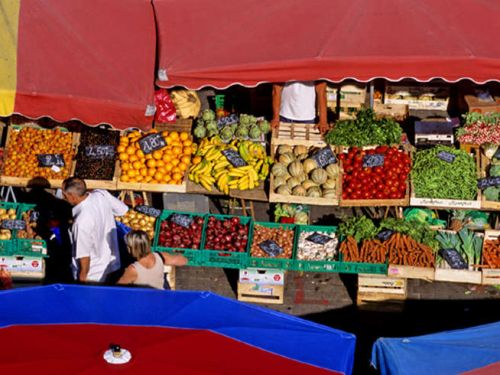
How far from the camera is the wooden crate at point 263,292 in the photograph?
10.7m

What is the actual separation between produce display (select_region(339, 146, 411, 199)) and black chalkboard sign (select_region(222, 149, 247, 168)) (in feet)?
3.97

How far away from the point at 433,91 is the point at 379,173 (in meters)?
1.77

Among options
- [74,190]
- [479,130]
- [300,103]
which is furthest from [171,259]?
[479,130]

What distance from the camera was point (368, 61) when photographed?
975cm

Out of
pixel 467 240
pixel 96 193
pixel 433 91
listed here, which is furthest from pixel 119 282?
pixel 433 91

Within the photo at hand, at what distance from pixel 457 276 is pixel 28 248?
16.1ft

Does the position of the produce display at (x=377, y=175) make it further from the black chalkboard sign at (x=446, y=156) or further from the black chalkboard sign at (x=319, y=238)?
the black chalkboard sign at (x=319, y=238)

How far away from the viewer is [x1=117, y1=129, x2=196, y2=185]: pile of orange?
10805 mm

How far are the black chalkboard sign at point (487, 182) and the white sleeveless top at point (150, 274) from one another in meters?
4.12

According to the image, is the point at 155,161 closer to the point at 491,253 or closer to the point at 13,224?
the point at 13,224

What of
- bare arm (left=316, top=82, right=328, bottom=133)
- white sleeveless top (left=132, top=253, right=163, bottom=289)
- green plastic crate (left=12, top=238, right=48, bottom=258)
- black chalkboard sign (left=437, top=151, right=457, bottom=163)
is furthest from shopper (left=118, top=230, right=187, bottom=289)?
black chalkboard sign (left=437, top=151, right=457, bottom=163)

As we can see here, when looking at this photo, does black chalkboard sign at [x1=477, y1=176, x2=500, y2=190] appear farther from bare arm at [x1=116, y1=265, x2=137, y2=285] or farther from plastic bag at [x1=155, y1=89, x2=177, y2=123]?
bare arm at [x1=116, y1=265, x2=137, y2=285]

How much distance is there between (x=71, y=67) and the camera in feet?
32.1

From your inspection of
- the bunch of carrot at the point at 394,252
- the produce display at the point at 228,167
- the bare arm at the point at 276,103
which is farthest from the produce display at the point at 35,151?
the bunch of carrot at the point at 394,252
